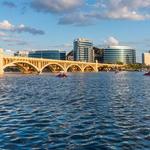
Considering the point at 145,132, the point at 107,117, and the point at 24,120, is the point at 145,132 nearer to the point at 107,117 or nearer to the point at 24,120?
the point at 107,117

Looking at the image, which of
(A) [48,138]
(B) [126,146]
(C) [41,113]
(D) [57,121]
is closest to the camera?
(B) [126,146]

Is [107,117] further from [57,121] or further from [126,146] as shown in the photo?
[126,146]

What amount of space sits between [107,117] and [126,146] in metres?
12.3

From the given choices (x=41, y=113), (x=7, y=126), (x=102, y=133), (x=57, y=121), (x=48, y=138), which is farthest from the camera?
(x=41, y=113)

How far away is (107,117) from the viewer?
37969 millimetres

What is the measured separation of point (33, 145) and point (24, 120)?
10628 millimetres

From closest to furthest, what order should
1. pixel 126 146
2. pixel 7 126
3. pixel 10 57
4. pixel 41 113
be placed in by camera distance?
pixel 126 146
pixel 7 126
pixel 41 113
pixel 10 57

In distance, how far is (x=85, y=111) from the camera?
43.1m

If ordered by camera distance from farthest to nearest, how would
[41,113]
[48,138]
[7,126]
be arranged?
1. [41,113]
2. [7,126]
3. [48,138]

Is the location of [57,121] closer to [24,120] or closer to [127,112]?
[24,120]

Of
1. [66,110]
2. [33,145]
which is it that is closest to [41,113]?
[66,110]

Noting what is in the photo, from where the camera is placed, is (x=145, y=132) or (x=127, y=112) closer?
(x=145, y=132)

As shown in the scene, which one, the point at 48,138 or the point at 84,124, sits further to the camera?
the point at 84,124

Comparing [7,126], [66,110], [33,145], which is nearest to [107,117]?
[66,110]
